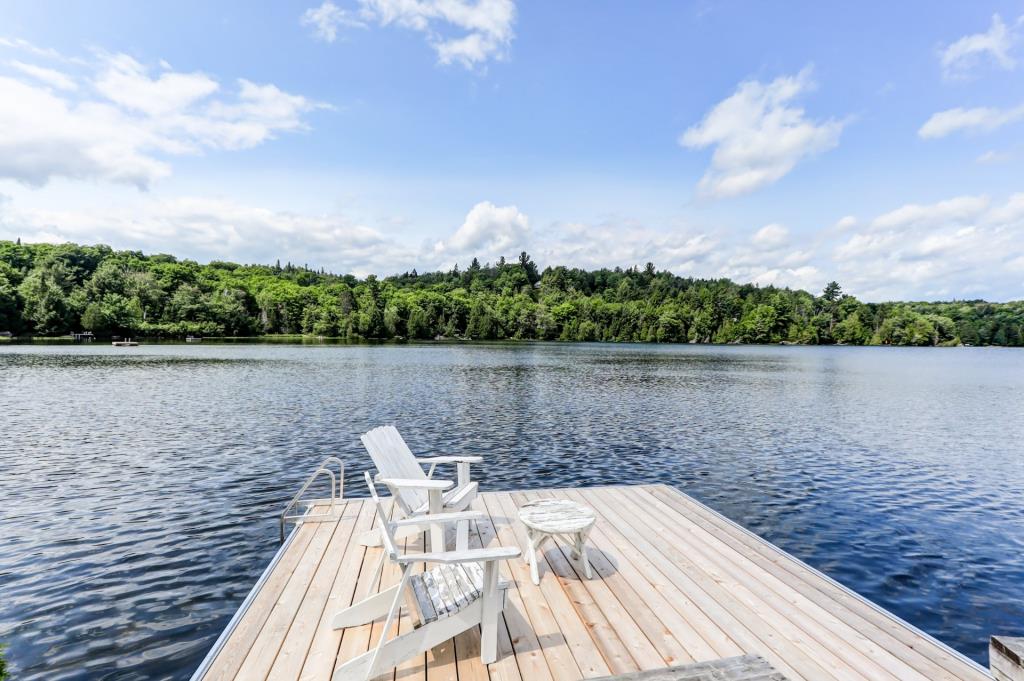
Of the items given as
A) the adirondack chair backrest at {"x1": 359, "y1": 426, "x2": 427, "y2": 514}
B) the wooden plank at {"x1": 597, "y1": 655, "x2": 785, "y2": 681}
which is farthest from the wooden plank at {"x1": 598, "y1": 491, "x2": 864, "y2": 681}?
the adirondack chair backrest at {"x1": 359, "y1": 426, "x2": 427, "y2": 514}

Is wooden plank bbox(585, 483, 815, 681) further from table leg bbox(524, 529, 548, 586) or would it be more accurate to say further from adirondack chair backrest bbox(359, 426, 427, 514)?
adirondack chair backrest bbox(359, 426, 427, 514)

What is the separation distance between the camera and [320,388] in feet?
82.2

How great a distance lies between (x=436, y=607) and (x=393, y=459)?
7.86 feet

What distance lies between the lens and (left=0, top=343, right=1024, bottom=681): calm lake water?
18.0 ft

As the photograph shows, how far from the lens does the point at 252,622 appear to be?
3662mm

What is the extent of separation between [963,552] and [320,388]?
941 inches

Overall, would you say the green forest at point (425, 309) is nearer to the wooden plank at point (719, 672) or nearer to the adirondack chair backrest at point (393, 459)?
the adirondack chair backrest at point (393, 459)

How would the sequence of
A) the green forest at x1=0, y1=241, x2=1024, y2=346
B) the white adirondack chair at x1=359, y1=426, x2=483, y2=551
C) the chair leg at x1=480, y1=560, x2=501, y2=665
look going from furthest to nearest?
the green forest at x1=0, y1=241, x2=1024, y2=346 < the white adirondack chair at x1=359, y1=426, x2=483, y2=551 < the chair leg at x1=480, y1=560, x2=501, y2=665

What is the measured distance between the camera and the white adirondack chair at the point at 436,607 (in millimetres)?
2996

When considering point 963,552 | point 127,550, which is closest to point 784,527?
point 963,552

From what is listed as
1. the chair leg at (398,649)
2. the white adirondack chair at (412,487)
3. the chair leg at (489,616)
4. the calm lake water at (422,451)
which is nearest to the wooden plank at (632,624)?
the chair leg at (489,616)

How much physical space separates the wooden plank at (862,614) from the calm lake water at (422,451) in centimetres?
209

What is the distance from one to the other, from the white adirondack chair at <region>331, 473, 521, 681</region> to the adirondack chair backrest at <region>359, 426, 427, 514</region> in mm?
1257

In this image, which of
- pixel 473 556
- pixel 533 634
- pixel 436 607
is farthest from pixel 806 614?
pixel 436 607
